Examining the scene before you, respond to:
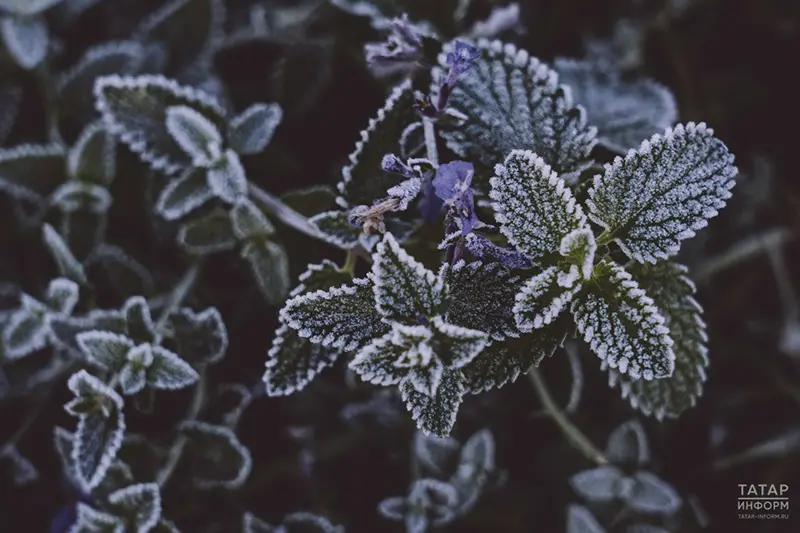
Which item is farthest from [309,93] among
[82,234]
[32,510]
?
[32,510]

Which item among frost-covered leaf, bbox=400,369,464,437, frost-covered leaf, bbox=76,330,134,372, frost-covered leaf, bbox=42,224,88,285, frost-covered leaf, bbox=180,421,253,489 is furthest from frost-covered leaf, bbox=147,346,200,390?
frost-covered leaf, bbox=400,369,464,437

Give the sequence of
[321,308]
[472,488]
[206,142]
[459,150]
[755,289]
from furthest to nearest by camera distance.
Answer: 1. [755,289]
2. [472,488]
3. [206,142]
4. [459,150]
5. [321,308]

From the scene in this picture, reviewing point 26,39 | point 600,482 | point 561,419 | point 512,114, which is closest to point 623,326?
point 512,114

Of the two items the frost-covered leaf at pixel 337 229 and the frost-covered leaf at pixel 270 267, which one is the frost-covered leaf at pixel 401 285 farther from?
the frost-covered leaf at pixel 270 267

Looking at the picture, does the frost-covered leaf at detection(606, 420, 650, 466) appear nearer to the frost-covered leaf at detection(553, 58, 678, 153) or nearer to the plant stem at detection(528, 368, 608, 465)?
the plant stem at detection(528, 368, 608, 465)

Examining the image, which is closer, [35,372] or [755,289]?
[35,372]

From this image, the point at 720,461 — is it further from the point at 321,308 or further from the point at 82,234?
the point at 82,234

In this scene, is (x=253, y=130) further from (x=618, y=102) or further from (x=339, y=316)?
(x=618, y=102)

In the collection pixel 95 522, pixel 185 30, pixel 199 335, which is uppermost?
pixel 185 30
